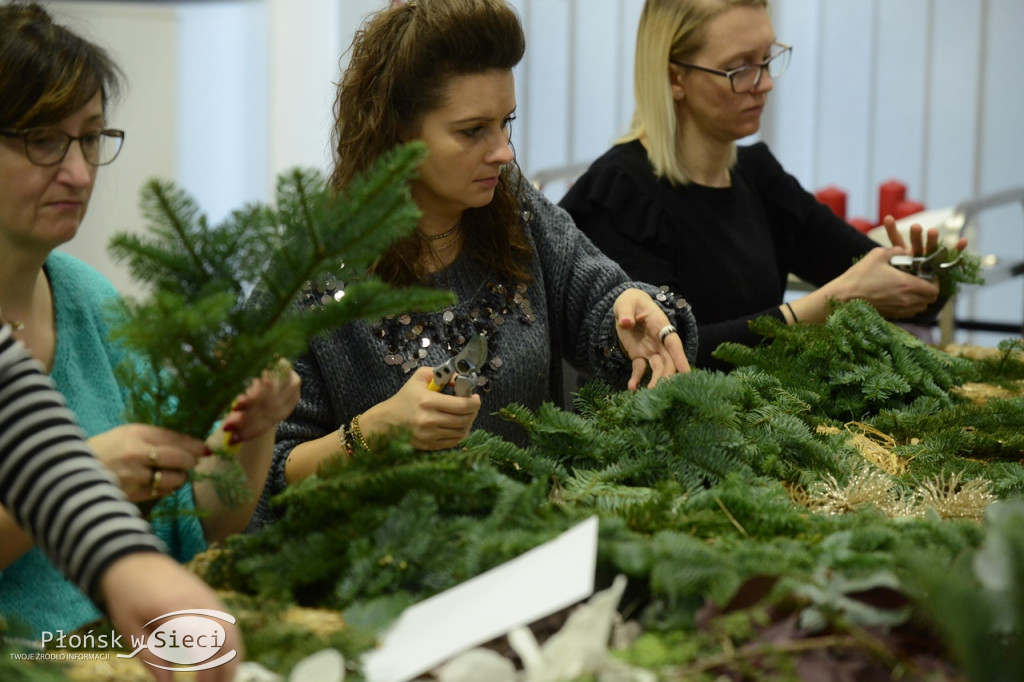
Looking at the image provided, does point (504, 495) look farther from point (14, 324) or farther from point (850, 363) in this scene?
point (850, 363)

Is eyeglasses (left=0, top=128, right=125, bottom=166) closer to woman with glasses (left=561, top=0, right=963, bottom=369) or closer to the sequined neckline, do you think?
the sequined neckline

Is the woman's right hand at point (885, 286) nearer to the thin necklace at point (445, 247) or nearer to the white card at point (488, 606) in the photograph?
the thin necklace at point (445, 247)

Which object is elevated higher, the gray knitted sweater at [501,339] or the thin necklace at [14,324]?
the thin necklace at [14,324]

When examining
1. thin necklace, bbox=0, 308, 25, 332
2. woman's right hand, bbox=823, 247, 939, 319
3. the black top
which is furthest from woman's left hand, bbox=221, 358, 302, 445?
woman's right hand, bbox=823, 247, 939, 319

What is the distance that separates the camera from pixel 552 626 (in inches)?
28.2

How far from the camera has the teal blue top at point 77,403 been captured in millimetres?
1040

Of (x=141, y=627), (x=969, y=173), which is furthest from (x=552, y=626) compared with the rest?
(x=969, y=173)

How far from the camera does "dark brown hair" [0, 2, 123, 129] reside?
104cm

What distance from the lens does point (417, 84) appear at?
143cm

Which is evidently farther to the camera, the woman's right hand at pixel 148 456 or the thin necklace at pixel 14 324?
the thin necklace at pixel 14 324

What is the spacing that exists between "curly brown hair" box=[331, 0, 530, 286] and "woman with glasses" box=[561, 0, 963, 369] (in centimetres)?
45

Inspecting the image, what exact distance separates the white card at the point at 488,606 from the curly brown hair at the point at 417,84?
79 cm

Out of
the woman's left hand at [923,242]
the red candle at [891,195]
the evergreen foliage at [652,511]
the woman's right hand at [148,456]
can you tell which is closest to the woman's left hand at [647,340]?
the evergreen foliage at [652,511]

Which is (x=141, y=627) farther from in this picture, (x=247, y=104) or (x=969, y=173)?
(x=247, y=104)
